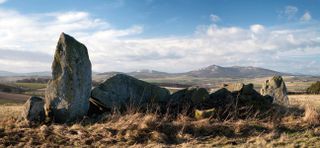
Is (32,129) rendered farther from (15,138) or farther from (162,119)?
(162,119)

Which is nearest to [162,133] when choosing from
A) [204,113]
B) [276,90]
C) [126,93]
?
[204,113]

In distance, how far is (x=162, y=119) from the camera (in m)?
14.1

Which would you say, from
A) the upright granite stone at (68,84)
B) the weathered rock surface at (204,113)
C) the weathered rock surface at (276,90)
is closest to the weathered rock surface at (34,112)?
the upright granite stone at (68,84)

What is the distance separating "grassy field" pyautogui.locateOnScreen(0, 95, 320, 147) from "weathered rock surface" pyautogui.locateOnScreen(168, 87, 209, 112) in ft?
5.14

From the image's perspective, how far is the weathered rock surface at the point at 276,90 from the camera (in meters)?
21.6

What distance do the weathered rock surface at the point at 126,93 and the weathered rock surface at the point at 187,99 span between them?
0.54 meters

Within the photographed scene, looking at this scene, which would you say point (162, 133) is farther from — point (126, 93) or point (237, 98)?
point (237, 98)

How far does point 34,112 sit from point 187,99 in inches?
281

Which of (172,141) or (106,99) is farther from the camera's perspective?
(106,99)

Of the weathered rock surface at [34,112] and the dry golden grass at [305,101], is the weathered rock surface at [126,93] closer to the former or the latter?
the weathered rock surface at [34,112]

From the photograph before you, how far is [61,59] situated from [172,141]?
6786 mm

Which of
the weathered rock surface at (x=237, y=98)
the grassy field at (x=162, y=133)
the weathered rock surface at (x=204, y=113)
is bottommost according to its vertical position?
the grassy field at (x=162, y=133)

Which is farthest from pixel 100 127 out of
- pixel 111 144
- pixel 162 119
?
pixel 162 119

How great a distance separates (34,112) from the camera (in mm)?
15062
